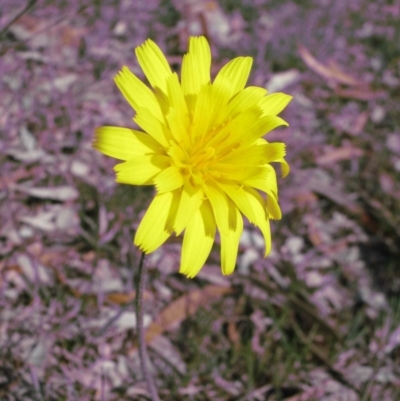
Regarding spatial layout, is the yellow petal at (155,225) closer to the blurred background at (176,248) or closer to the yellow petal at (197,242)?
the yellow petal at (197,242)

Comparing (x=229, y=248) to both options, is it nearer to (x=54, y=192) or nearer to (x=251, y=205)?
(x=251, y=205)

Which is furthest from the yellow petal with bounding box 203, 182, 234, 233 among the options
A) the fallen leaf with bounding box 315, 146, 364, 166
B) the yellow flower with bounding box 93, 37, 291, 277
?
the fallen leaf with bounding box 315, 146, 364, 166

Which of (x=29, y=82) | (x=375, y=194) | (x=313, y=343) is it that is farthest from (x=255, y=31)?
(x=313, y=343)

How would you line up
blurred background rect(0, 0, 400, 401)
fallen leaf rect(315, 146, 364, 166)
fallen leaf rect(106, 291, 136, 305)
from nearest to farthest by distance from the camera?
blurred background rect(0, 0, 400, 401) < fallen leaf rect(106, 291, 136, 305) < fallen leaf rect(315, 146, 364, 166)

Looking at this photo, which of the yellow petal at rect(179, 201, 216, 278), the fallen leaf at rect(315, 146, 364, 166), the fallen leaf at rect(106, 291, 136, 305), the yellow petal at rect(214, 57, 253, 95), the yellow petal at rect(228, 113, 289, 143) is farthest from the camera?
the fallen leaf at rect(315, 146, 364, 166)

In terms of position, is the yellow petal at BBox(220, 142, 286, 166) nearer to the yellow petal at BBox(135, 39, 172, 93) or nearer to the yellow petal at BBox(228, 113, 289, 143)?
the yellow petal at BBox(228, 113, 289, 143)

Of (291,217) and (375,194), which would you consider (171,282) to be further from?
(375,194)
